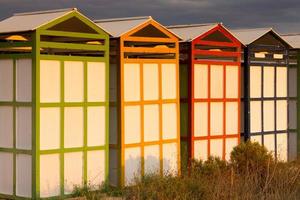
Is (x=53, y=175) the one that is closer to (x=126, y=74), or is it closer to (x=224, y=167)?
(x=126, y=74)

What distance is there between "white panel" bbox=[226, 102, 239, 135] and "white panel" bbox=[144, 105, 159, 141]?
7.52 feet

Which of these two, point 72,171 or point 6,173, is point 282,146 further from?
point 6,173

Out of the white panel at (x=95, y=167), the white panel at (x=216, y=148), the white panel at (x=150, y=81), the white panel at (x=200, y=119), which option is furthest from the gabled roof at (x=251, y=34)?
the white panel at (x=95, y=167)

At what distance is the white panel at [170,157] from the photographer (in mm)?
15445

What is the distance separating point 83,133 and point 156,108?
202 centimetres

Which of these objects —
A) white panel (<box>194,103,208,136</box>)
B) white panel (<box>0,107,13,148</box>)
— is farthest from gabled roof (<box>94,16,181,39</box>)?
white panel (<box>0,107,13,148</box>)

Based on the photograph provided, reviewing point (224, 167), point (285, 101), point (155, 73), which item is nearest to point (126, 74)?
point (155, 73)

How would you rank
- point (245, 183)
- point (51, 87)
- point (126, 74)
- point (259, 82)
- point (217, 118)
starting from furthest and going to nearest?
1. point (259, 82)
2. point (217, 118)
3. point (126, 74)
4. point (51, 87)
5. point (245, 183)

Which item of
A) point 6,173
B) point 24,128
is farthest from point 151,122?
point 6,173

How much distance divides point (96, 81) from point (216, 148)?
12.7 feet

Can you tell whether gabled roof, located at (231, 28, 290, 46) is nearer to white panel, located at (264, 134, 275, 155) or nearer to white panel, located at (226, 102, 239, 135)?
white panel, located at (226, 102, 239, 135)

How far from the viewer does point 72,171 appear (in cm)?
1365

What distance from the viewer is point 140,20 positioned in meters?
15.2

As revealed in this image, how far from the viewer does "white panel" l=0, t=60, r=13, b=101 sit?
13.4 m
